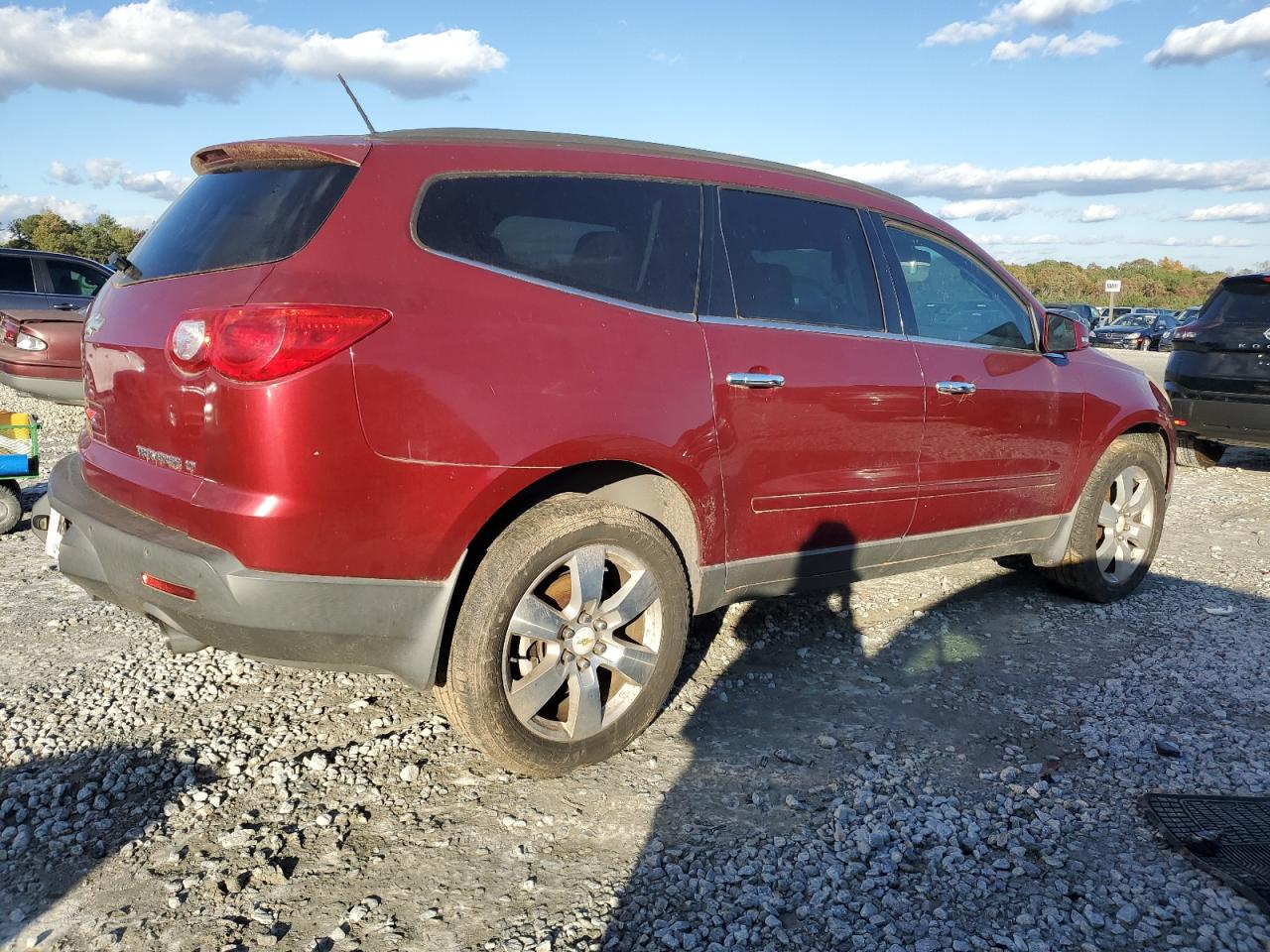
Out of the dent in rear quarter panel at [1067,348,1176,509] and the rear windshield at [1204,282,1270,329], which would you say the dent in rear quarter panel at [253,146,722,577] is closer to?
the dent in rear quarter panel at [1067,348,1176,509]

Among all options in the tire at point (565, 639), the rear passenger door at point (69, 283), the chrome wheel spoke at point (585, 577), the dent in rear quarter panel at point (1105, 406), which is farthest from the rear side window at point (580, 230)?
the rear passenger door at point (69, 283)

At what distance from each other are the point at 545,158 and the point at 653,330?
2.12ft

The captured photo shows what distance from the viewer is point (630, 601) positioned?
10.1 feet

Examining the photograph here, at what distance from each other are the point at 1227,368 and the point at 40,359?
35.0 ft

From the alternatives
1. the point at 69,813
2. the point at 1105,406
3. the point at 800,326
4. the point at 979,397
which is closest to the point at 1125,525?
the point at 1105,406

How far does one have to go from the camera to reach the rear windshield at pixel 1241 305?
26.1 ft

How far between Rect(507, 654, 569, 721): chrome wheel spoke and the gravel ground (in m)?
0.29

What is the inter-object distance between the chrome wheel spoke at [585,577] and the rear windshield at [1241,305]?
733cm

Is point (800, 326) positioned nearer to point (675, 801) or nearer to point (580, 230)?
point (580, 230)

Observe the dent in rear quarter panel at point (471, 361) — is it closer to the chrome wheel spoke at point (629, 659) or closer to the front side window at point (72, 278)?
the chrome wheel spoke at point (629, 659)

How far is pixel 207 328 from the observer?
99.5 inches

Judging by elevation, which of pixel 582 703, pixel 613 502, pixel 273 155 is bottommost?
pixel 582 703

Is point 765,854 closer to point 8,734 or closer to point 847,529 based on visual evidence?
point 847,529

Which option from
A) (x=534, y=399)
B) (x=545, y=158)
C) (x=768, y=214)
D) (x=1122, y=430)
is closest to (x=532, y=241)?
(x=545, y=158)
